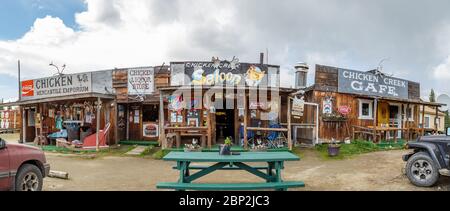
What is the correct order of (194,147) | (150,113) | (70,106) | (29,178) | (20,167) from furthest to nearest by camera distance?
(70,106) < (150,113) < (194,147) < (29,178) < (20,167)

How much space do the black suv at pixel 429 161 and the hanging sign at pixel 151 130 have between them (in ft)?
40.2

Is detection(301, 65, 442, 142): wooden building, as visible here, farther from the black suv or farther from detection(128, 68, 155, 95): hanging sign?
detection(128, 68, 155, 95): hanging sign

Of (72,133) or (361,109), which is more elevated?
(361,109)

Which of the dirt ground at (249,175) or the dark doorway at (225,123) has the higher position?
the dark doorway at (225,123)

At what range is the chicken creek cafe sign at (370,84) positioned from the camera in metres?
15.7

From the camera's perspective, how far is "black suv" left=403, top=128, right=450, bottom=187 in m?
6.34

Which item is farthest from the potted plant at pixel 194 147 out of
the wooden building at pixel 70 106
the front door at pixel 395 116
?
the front door at pixel 395 116

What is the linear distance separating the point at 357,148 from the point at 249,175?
6.96 metres

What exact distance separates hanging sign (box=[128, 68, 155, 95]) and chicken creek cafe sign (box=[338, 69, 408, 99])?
10.1 meters

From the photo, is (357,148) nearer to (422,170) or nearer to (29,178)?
(422,170)

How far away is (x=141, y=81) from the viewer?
52.3 feet

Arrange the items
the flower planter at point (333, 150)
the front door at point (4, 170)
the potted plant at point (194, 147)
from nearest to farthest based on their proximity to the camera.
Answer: the front door at point (4, 170) < the potted plant at point (194, 147) < the flower planter at point (333, 150)

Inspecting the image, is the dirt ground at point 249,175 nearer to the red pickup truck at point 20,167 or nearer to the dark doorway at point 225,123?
the red pickup truck at point 20,167

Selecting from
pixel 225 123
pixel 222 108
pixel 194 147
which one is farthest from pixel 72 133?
pixel 225 123
